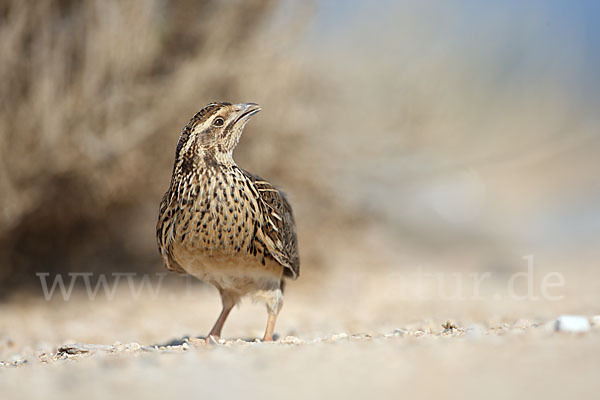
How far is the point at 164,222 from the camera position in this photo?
215 inches

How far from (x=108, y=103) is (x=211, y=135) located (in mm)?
4788

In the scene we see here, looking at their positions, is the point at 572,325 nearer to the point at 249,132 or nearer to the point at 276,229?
the point at 276,229

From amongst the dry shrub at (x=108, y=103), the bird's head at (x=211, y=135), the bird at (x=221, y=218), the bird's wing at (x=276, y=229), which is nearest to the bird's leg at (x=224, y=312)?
the bird at (x=221, y=218)

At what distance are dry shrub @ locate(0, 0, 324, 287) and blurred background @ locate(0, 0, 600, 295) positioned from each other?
2 centimetres

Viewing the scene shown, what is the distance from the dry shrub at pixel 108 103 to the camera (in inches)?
377

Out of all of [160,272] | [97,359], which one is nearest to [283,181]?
[160,272]

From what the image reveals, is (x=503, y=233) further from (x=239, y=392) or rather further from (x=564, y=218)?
(x=239, y=392)

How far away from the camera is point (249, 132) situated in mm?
11031

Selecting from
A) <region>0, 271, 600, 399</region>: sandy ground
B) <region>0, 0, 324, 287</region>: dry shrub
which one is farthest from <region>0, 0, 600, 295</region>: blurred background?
<region>0, 271, 600, 399</region>: sandy ground

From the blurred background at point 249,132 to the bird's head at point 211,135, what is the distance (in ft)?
10.7

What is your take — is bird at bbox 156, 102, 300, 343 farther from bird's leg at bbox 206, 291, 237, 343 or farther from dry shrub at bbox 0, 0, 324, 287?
dry shrub at bbox 0, 0, 324, 287

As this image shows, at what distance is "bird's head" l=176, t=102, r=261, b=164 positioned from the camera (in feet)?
17.5

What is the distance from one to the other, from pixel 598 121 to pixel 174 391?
2848cm

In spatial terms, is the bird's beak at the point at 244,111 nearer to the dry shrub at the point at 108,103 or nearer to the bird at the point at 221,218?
the bird at the point at 221,218
